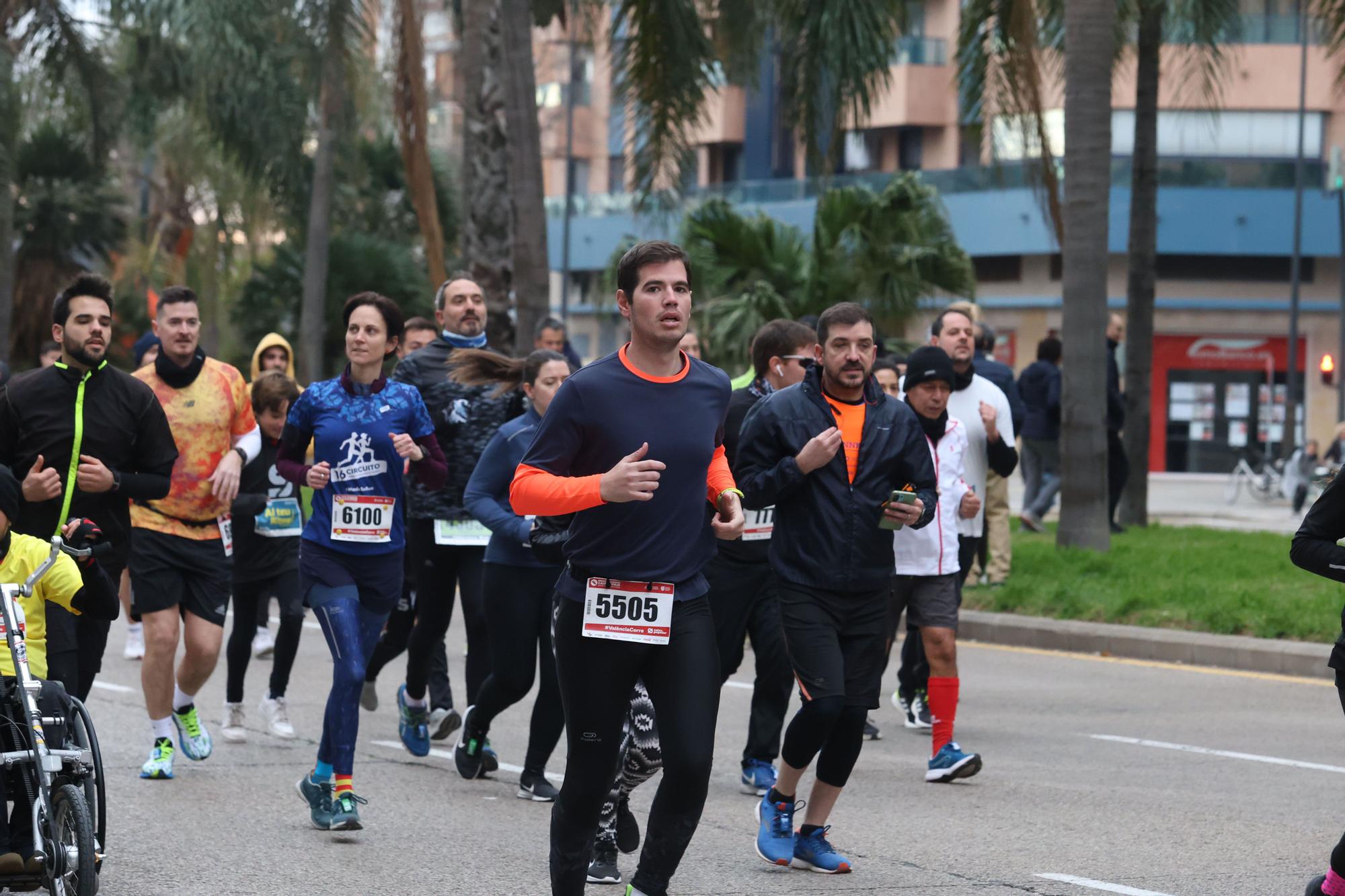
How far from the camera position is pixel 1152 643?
13.0 m

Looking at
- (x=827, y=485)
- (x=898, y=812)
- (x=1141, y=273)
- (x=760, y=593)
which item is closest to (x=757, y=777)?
(x=898, y=812)

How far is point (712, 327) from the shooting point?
2311cm

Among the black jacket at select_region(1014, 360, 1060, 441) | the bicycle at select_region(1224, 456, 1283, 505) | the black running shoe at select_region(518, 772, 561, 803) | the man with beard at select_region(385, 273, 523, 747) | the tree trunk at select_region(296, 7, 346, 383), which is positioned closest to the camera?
the black running shoe at select_region(518, 772, 561, 803)

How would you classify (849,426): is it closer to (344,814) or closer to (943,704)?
(943,704)

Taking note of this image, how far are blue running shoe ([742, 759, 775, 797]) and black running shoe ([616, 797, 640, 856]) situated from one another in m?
1.52

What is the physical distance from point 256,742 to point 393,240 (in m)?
28.6

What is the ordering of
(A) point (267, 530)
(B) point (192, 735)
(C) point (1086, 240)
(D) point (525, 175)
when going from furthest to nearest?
1. (D) point (525, 175)
2. (C) point (1086, 240)
3. (A) point (267, 530)
4. (B) point (192, 735)

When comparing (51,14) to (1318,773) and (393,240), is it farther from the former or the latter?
(1318,773)

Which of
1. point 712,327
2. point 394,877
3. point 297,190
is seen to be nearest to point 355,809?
point 394,877

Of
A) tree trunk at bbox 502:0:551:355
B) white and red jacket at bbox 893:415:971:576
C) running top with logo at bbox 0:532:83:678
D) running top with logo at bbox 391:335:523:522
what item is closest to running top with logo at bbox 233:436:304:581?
running top with logo at bbox 391:335:523:522

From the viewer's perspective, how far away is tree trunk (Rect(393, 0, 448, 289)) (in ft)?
60.1

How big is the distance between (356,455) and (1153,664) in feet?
22.5

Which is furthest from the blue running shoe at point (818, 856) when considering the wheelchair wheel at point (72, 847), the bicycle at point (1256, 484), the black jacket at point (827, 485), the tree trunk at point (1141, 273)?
the bicycle at point (1256, 484)

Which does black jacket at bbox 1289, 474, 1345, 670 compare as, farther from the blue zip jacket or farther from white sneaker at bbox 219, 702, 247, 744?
white sneaker at bbox 219, 702, 247, 744
